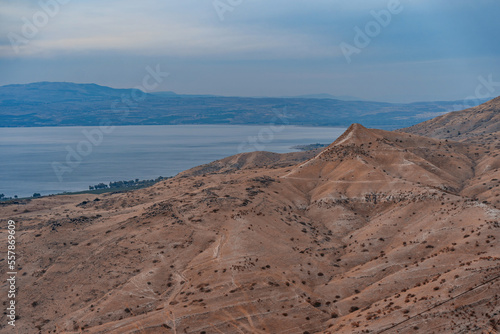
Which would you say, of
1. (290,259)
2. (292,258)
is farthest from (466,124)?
(290,259)

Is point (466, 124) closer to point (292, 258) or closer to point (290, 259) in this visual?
point (292, 258)

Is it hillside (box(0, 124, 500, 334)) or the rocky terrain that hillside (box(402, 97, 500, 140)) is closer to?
the rocky terrain

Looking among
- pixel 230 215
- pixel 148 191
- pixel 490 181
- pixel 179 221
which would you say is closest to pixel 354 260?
pixel 230 215

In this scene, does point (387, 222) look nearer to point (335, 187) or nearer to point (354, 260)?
point (354, 260)

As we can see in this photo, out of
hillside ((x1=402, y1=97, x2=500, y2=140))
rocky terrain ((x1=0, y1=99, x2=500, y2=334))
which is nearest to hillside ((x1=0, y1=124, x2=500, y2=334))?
rocky terrain ((x1=0, y1=99, x2=500, y2=334))

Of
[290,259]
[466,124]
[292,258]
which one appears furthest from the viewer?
[466,124]

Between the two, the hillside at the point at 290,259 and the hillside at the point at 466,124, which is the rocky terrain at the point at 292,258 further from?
the hillside at the point at 466,124

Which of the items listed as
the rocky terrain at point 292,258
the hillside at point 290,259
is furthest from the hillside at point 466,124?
the hillside at point 290,259
